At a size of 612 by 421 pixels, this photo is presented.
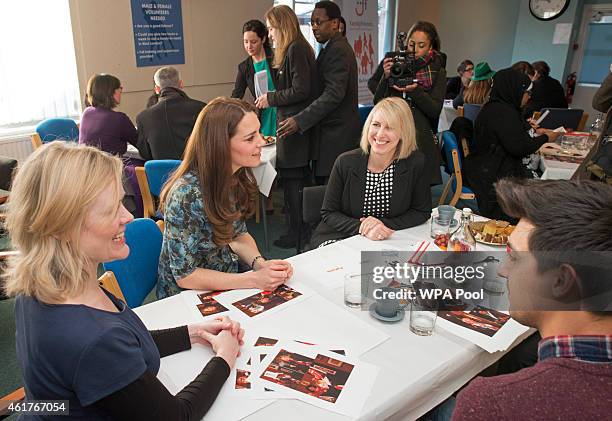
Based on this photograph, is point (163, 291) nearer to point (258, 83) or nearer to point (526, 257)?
point (526, 257)

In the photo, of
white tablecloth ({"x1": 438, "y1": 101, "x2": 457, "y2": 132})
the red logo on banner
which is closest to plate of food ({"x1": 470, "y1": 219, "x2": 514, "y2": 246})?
white tablecloth ({"x1": 438, "y1": 101, "x2": 457, "y2": 132})

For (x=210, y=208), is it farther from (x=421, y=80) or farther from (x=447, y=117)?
(x=447, y=117)

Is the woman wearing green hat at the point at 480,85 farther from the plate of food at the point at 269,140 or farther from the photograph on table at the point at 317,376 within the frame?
the photograph on table at the point at 317,376

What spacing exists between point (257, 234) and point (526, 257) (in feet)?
10.6

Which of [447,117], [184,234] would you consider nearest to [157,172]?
[184,234]

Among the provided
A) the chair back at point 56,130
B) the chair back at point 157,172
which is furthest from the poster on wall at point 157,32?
the chair back at point 157,172

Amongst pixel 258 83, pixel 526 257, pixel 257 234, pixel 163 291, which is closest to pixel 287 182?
pixel 257 234

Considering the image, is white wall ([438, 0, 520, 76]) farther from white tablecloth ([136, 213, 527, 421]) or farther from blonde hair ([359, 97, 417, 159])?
white tablecloth ([136, 213, 527, 421])

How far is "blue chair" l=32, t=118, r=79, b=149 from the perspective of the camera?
3771 mm

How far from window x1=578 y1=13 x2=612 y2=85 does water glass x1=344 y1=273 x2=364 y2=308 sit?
8255 mm

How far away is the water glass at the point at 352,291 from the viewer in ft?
4.81

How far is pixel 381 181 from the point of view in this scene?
2.29m

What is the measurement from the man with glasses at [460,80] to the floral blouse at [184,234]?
5.62 meters

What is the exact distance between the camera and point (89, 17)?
13.8 feet
